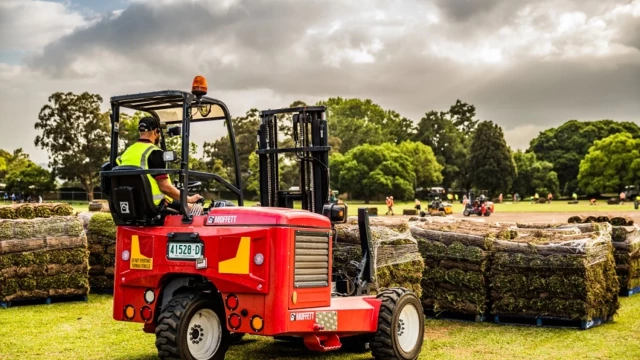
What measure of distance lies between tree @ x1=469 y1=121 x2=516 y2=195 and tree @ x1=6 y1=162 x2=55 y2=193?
62.4 m

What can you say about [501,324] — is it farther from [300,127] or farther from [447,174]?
[447,174]

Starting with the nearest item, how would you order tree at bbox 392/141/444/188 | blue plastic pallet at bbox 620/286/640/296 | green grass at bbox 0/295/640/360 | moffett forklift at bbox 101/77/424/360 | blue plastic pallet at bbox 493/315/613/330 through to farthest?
1. moffett forklift at bbox 101/77/424/360
2. green grass at bbox 0/295/640/360
3. blue plastic pallet at bbox 493/315/613/330
4. blue plastic pallet at bbox 620/286/640/296
5. tree at bbox 392/141/444/188

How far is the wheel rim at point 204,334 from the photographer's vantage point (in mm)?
8406

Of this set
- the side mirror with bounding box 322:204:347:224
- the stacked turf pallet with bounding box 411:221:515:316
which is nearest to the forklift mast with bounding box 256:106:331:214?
the side mirror with bounding box 322:204:347:224

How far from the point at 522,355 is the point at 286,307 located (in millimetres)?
4081

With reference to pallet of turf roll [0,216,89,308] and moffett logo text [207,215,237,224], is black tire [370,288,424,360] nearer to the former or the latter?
moffett logo text [207,215,237,224]

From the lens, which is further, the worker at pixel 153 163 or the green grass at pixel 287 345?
the green grass at pixel 287 345

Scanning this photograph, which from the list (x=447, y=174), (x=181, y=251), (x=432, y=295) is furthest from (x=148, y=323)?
(x=447, y=174)

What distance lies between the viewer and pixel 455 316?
1394 cm

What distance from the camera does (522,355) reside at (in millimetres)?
10742

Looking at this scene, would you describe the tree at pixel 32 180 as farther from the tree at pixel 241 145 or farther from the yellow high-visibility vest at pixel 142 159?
the yellow high-visibility vest at pixel 142 159

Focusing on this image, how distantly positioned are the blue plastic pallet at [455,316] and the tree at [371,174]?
314ft

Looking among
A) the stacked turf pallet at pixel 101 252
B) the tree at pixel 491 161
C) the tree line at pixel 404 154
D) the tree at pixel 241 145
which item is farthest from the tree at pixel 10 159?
the stacked turf pallet at pixel 101 252

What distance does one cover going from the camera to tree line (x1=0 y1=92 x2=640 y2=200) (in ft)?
346
